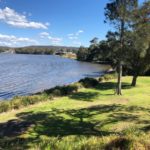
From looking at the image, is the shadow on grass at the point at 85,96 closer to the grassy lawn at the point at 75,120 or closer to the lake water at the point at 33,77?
the grassy lawn at the point at 75,120

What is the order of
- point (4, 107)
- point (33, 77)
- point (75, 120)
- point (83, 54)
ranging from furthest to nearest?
point (83, 54), point (33, 77), point (4, 107), point (75, 120)

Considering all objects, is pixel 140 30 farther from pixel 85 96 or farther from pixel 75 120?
pixel 75 120

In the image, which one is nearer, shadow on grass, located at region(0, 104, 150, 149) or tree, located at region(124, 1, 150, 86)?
shadow on grass, located at region(0, 104, 150, 149)

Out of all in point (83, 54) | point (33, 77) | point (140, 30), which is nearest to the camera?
point (140, 30)

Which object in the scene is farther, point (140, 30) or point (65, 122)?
point (140, 30)

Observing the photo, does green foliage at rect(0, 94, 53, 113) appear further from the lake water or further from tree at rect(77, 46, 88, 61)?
tree at rect(77, 46, 88, 61)

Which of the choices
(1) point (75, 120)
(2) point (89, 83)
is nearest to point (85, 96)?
(2) point (89, 83)

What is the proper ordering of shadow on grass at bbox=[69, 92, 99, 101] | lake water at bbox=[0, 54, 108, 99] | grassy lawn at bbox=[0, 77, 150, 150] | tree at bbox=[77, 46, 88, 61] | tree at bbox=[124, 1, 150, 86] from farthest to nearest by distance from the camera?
tree at bbox=[77, 46, 88, 61], lake water at bbox=[0, 54, 108, 99], tree at bbox=[124, 1, 150, 86], shadow on grass at bbox=[69, 92, 99, 101], grassy lawn at bbox=[0, 77, 150, 150]

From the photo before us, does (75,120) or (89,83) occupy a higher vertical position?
(89,83)

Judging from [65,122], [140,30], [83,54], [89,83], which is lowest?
[65,122]

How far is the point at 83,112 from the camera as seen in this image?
20.1 metres

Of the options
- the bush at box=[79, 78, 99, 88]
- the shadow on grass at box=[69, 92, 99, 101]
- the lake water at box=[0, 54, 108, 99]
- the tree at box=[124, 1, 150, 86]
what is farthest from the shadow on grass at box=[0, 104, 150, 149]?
the lake water at box=[0, 54, 108, 99]

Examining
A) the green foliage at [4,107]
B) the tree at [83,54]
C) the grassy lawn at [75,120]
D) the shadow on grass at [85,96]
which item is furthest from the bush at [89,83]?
the tree at [83,54]

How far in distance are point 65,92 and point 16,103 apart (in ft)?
25.3
